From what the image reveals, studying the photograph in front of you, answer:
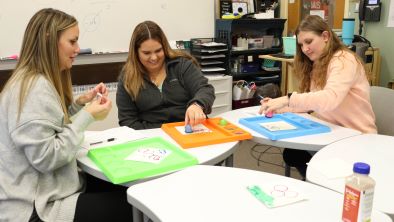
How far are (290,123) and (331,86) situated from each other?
256mm

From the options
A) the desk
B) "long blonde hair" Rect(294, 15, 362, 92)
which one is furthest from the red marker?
"long blonde hair" Rect(294, 15, 362, 92)

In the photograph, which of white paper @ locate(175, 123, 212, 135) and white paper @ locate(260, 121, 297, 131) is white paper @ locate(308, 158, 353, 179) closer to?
white paper @ locate(260, 121, 297, 131)

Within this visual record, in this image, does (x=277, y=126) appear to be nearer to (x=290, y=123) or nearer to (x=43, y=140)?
(x=290, y=123)

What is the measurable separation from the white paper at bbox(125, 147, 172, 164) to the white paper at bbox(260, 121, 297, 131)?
1.72ft

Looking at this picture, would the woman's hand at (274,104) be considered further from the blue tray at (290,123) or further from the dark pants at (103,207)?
the dark pants at (103,207)

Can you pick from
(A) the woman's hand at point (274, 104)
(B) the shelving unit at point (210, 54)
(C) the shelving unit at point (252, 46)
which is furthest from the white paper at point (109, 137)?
(C) the shelving unit at point (252, 46)

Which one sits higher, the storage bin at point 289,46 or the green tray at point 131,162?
the storage bin at point 289,46

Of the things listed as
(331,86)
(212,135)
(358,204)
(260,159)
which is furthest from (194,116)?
(260,159)

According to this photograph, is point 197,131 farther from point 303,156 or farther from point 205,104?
point 303,156

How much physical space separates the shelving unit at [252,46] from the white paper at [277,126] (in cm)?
210

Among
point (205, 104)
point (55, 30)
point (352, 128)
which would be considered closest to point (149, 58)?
point (205, 104)

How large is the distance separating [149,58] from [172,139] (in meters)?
0.57

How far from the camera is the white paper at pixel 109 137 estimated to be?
1532mm

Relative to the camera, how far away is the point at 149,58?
1.95 meters
